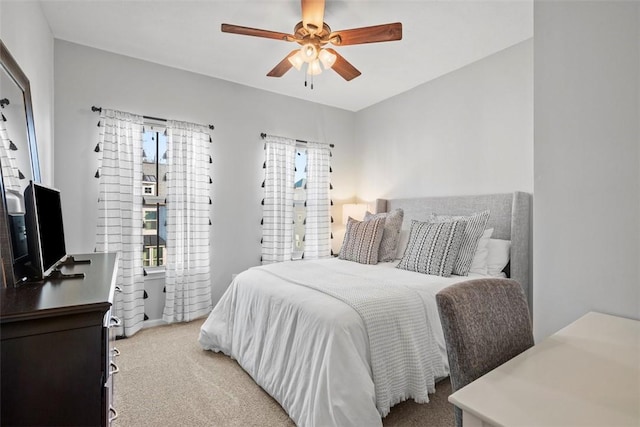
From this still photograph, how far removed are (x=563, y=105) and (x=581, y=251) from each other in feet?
2.00

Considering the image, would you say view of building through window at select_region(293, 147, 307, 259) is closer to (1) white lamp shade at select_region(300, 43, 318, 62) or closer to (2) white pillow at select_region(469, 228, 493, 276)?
(1) white lamp shade at select_region(300, 43, 318, 62)

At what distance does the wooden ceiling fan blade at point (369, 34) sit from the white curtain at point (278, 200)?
192cm

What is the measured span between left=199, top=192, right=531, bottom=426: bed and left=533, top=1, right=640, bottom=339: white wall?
2.10 ft

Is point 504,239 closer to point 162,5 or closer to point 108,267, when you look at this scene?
point 108,267

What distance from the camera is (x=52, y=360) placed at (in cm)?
86

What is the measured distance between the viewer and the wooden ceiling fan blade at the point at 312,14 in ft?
6.64

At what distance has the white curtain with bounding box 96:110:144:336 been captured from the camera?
2920 millimetres

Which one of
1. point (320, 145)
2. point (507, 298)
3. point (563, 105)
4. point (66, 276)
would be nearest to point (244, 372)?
point (66, 276)

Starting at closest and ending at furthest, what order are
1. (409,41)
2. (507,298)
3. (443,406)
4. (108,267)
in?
(507,298)
(108,267)
(443,406)
(409,41)

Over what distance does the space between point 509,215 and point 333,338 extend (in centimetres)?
219

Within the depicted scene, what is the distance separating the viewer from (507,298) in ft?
3.55

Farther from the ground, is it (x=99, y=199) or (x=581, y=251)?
(x=99, y=199)

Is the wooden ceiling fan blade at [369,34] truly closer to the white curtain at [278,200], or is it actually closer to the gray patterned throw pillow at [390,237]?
the gray patterned throw pillow at [390,237]

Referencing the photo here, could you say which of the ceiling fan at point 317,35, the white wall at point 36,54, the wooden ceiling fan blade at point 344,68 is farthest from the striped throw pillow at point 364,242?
the white wall at point 36,54
